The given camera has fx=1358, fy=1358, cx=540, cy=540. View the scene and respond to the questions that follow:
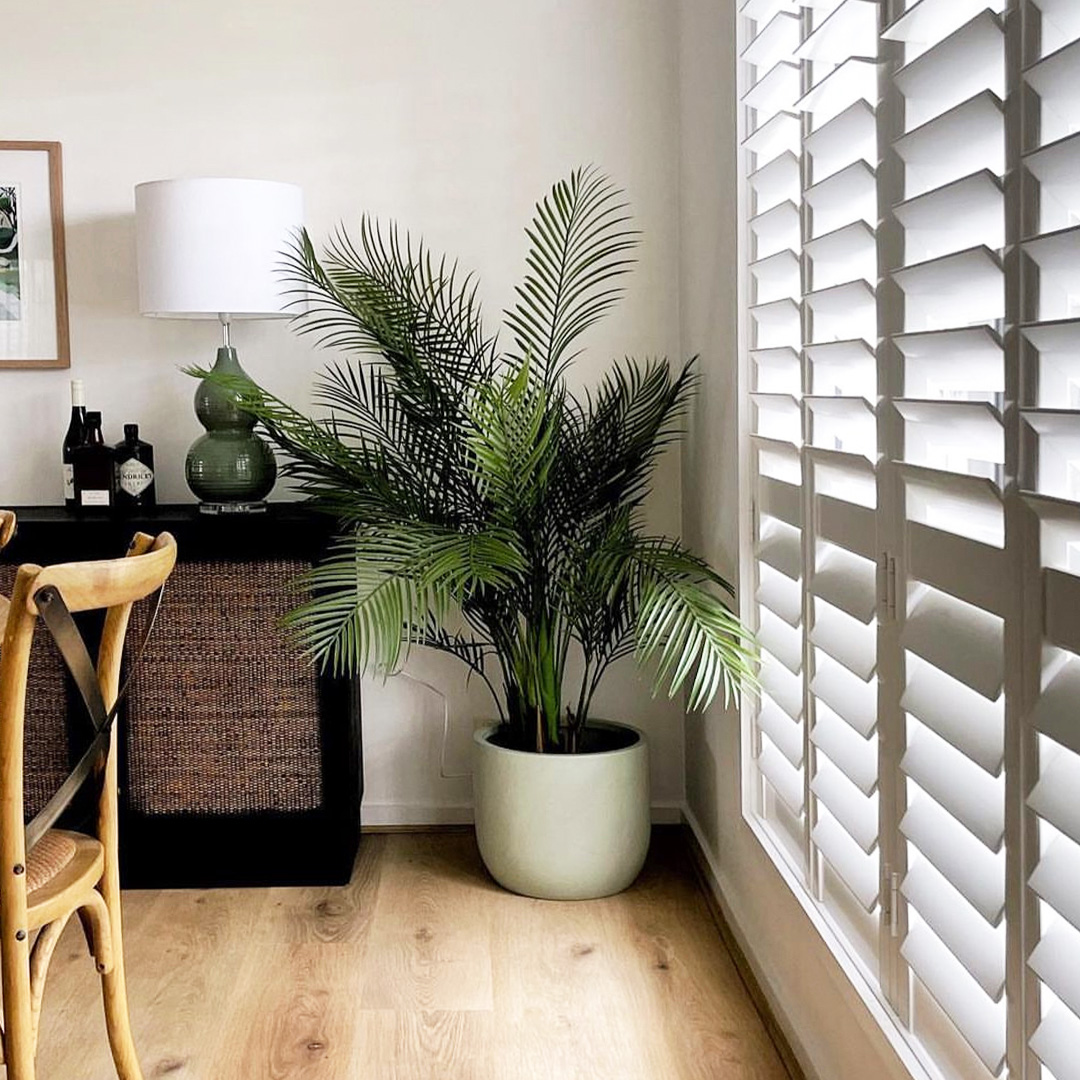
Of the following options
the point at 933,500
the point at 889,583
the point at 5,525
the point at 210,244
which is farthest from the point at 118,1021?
the point at 210,244

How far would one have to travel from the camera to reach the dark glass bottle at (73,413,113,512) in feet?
10.7

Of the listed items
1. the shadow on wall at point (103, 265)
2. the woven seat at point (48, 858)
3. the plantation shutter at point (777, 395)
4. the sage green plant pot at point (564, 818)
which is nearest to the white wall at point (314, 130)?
the shadow on wall at point (103, 265)

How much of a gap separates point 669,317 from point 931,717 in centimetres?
210

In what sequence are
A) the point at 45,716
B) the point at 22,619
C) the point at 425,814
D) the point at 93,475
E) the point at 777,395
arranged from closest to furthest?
1. the point at 22,619
2. the point at 777,395
3. the point at 45,716
4. the point at 93,475
5. the point at 425,814

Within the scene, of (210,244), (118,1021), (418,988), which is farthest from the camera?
(210,244)

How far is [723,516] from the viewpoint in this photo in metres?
2.87

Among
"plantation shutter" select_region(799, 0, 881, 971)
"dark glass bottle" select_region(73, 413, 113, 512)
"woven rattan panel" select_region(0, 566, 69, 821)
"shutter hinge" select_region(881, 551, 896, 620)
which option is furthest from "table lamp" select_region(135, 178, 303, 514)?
"shutter hinge" select_region(881, 551, 896, 620)

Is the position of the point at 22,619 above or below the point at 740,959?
above

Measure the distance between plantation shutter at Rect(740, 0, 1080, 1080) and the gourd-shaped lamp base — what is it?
4.34ft

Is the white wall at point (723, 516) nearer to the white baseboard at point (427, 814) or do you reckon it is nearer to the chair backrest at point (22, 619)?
the white baseboard at point (427, 814)

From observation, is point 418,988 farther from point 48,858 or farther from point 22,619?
point 22,619

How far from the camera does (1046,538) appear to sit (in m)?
1.24

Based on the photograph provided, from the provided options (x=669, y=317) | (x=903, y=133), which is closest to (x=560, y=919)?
(x=669, y=317)

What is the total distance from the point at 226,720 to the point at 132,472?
2.17 ft
